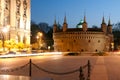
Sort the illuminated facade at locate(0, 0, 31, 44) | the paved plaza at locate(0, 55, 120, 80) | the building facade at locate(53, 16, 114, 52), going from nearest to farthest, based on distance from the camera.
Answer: the paved plaza at locate(0, 55, 120, 80) → the illuminated facade at locate(0, 0, 31, 44) → the building facade at locate(53, 16, 114, 52)

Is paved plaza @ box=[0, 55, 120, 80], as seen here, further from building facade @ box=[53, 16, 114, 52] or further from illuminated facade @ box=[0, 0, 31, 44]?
building facade @ box=[53, 16, 114, 52]

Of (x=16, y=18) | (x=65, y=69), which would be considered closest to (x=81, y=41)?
(x=16, y=18)

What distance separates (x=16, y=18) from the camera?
65250 millimetres

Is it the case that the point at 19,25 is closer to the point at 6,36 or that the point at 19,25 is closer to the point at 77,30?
the point at 6,36

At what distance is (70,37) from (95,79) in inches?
2865

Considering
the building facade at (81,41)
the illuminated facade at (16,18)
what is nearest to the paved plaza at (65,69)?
the illuminated facade at (16,18)

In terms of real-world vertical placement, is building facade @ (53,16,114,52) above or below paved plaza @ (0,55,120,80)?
above

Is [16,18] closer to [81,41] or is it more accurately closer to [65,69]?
[81,41]

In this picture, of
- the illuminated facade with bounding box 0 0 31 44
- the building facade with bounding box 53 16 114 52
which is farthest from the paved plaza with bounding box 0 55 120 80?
the building facade with bounding box 53 16 114 52

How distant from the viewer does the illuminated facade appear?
5979cm

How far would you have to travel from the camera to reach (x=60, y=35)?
297ft

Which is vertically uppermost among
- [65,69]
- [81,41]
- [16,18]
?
[16,18]

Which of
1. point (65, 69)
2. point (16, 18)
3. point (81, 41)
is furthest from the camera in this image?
point (81, 41)

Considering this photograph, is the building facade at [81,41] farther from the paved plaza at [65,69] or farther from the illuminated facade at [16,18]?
the paved plaza at [65,69]
